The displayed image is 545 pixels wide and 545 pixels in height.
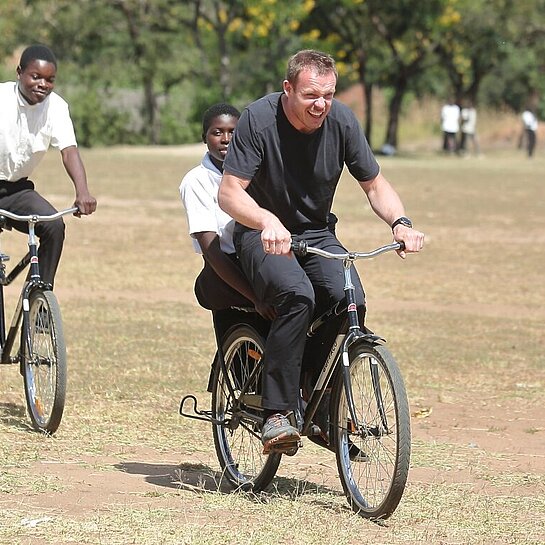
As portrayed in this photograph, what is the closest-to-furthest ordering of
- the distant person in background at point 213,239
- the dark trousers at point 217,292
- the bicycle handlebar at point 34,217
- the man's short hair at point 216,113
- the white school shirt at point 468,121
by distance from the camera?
1. the distant person in background at point 213,239
2. the dark trousers at point 217,292
3. the man's short hair at point 216,113
4. the bicycle handlebar at point 34,217
5. the white school shirt at point 468,121

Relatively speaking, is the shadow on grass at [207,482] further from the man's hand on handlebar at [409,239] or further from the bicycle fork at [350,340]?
the man's hand on handlebar at [409,239]

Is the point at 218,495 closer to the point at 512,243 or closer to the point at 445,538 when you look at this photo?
the point at 445,538

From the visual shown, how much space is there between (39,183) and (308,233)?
73.5 feet

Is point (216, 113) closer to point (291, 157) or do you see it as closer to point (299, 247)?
point (291, 157)

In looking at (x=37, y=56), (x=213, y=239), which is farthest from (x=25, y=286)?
(x=213, y=239)

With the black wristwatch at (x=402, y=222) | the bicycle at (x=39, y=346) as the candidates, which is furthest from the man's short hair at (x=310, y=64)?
the bicycle at (x=39, y=346)

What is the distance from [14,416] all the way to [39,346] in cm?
58

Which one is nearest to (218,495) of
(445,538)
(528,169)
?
(445,538)

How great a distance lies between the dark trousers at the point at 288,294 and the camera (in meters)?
5.76

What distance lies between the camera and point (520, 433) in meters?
8.05

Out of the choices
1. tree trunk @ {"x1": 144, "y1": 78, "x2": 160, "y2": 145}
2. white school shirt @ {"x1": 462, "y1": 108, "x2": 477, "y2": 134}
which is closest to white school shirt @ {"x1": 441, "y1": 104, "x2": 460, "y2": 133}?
white school shirt @ {"x1": 462, "y1": 108, "x2": 477, "y2": 134}

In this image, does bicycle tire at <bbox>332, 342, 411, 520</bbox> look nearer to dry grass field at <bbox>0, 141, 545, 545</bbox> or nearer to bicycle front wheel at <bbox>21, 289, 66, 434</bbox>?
dry grass field at <bbox>0, 141, 545, 545</bbox>

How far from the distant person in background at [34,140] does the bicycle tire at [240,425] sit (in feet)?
5.78

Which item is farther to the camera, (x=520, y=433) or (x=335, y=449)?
(x=520, y=433)
